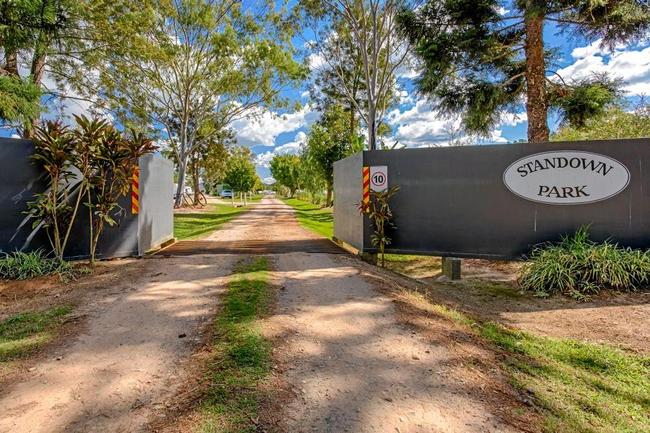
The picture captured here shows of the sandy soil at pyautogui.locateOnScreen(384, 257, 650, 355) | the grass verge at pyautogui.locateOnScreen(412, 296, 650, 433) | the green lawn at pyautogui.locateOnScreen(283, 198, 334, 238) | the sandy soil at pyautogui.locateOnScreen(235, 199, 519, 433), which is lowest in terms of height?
the sandy soil at pyautogui.locateOnScreen(384, 257, 650, 355)

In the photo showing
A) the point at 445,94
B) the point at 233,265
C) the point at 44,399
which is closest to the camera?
the point at 44,399

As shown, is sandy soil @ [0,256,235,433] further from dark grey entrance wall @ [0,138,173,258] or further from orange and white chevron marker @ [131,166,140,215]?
orange and white chevron marker @ [131,166,140,215]

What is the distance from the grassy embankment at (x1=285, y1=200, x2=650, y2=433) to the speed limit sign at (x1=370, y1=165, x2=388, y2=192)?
306 centimetres

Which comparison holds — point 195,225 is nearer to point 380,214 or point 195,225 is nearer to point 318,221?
point 318,221

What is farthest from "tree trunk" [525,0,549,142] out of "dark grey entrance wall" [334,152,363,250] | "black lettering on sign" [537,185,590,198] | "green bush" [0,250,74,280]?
"green bush" [0,250,74,280]

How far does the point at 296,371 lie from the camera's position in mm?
2439

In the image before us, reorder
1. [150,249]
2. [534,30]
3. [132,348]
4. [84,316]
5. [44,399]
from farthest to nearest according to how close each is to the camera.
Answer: [534,30], [150,249], [84,316], [132,348], [44,399]

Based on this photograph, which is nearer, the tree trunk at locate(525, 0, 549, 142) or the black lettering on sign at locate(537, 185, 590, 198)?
the black lettering on sign at locate(537, 185, 590, 198)

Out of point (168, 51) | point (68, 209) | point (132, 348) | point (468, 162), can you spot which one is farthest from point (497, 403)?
point (168, 51)

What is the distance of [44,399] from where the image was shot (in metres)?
2.12

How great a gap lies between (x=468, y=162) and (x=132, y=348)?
574 centimetres

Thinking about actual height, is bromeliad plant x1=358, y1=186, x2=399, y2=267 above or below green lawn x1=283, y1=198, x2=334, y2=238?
above

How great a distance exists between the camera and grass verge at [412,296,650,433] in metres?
2.18

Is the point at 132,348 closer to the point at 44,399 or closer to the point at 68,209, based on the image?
the point at 44,399
